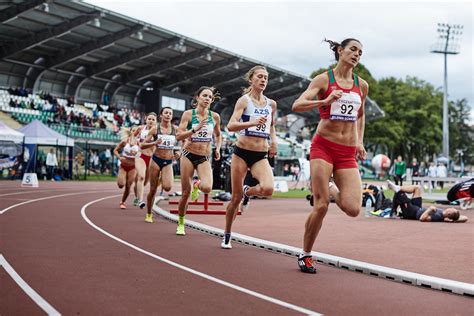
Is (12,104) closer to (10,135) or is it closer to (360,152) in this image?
(10,135)

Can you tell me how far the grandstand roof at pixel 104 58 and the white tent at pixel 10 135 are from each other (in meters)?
8.72

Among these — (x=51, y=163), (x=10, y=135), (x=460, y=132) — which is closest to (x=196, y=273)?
(x=10, y=135)

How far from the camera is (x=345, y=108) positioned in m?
6.44

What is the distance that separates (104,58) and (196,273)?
45.2 metres

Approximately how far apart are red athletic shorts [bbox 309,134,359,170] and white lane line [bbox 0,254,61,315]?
317cm

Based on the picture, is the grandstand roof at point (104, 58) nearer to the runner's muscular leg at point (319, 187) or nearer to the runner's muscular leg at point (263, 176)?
the runner's muscular leg at point (263, 176)

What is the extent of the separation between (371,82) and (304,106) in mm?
66693

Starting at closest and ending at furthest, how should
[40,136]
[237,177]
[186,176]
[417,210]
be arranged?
1. [237,177]
2. [186,176]
3. [417,210]
4. [40,136]

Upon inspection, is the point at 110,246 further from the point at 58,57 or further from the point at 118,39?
the point at 58,57

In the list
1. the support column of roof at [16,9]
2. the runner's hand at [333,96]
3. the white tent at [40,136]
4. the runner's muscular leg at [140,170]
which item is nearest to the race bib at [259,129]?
the runner's hand at [333,96]

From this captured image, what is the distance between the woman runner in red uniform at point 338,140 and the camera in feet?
21.1

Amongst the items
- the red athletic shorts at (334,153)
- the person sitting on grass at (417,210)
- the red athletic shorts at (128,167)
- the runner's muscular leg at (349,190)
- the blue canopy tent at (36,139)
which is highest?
the blue canopy tent at (36,139)

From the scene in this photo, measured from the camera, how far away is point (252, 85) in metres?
8.38

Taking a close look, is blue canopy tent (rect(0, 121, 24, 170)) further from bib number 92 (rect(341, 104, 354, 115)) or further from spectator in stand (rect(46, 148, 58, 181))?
bib number 92 (rect(341, 104, 354, 115))
